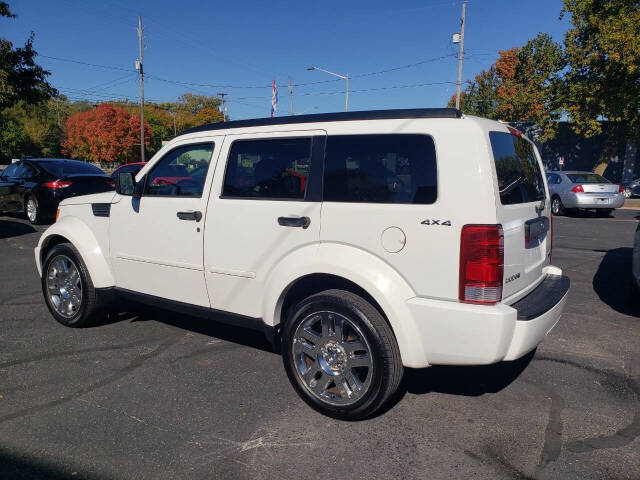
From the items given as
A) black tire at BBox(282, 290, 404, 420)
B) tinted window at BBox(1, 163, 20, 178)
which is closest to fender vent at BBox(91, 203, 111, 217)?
black tire at BBox(282, 290, 404, 420)

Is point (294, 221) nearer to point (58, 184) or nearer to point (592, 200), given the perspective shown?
point (58, 184)

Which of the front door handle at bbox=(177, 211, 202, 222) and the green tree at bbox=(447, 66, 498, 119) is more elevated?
the green tree at bbox=(447, 66, 498, 119)

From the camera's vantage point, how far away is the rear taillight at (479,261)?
109 inches

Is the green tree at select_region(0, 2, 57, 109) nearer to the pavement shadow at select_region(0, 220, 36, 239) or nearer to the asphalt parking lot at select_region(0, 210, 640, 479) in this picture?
the pavement shadow at select_region(0, 220, 36, 239)

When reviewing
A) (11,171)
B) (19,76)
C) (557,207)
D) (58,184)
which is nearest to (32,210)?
(58,184)

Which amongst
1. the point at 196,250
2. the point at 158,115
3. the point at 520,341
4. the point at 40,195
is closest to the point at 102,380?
the point at 196,250

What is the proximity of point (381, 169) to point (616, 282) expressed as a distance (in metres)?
5.57

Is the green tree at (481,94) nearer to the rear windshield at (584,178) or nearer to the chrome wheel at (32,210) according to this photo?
the rear windshield at (584,178)

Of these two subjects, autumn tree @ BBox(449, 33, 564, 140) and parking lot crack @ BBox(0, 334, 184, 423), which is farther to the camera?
autumn tree @ BBox(449, 33, 564, 140)

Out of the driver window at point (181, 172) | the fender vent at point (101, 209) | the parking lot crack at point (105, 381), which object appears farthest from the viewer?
the fender vent at point (101, 209)

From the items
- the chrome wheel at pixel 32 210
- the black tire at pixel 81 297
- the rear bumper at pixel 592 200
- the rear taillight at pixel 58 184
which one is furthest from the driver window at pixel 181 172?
the rear bumper at pixel 592 200

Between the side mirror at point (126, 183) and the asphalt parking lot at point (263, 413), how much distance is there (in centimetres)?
136

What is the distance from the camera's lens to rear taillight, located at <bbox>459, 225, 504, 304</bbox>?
2.77 m

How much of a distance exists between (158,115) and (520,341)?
104452 mm
